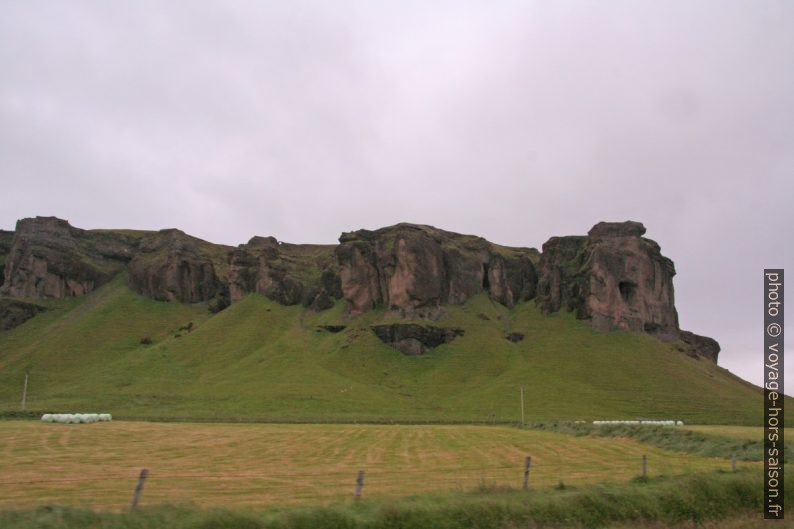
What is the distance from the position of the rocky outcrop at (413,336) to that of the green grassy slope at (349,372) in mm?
2786

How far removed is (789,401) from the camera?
150375 mm

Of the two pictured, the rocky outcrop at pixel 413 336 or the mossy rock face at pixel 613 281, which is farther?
the mossy rock face at pixel 613 281

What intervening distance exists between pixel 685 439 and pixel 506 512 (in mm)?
39519

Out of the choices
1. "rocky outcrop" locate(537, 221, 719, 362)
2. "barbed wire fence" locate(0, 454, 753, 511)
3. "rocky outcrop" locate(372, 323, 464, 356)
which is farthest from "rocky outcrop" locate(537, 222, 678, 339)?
"barbed wire fence" locate(0, 454, 753, 511)

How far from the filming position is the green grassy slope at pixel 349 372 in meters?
120

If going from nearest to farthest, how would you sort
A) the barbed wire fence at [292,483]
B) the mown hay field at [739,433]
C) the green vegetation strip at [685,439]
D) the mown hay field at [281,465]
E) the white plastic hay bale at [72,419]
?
the barbed wire fence at [292,483], the mown hay field at [281,465], the green vegetation strip at [685,439], the mown hay field at [739,433], the white plastic hay bale at [72,419]

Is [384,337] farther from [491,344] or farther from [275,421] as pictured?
[275,421]

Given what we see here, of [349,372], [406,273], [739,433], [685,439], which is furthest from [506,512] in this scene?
[406,273]

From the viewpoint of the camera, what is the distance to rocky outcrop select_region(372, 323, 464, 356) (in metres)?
165

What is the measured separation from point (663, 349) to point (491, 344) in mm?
41916

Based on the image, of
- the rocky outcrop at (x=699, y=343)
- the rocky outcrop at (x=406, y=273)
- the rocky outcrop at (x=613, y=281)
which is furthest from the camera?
the rocky outcrop at (x=699, y=343)

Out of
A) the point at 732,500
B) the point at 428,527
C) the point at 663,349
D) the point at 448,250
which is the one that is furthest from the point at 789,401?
the point at 428,527

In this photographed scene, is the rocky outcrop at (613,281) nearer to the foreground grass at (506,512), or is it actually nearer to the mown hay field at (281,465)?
the mown hay field at (281,465)

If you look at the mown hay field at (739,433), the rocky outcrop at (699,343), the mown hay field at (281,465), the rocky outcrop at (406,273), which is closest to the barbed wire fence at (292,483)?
the mown hay field at (281,465)
